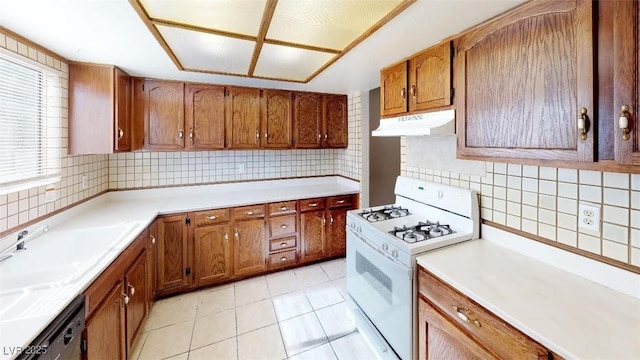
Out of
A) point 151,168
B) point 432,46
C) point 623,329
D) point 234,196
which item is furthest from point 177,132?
point 623,329

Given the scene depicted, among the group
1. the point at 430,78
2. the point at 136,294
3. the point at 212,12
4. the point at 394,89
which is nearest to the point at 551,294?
the point at 430,78

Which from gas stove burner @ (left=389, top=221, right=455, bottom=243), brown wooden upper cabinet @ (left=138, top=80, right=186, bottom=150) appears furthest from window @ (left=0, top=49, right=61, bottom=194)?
gas stove burner @ (left=389, top=221, right=455, bottom=243)

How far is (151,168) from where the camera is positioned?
2953 millimetres

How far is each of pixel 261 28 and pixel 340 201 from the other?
2.14m

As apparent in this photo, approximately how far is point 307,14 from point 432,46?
2.78ft

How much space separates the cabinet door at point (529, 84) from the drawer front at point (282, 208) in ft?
6.28

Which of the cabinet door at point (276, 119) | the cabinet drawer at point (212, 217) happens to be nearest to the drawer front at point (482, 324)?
the cabinet drawer at point (212, 217)

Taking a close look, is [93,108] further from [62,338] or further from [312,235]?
[312,235]

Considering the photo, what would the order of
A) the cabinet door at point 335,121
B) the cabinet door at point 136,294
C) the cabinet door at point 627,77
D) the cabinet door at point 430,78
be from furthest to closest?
the cabinet door at point 335,121 < the cabinet door at point 136,294 < the cabinet door at point 430,78 < the cabinet door at point 627,77

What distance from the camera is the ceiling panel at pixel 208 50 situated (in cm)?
165

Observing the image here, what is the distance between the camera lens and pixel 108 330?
1.42 meters

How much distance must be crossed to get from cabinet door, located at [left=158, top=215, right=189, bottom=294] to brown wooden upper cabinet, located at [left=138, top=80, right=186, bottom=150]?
0.81 metres

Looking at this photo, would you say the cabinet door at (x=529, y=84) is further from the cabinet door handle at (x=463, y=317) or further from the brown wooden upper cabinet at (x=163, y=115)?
the brown wooden upper cabinet at (x=163, y=115)

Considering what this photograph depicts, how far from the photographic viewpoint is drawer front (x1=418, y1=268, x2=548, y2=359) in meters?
0.95
